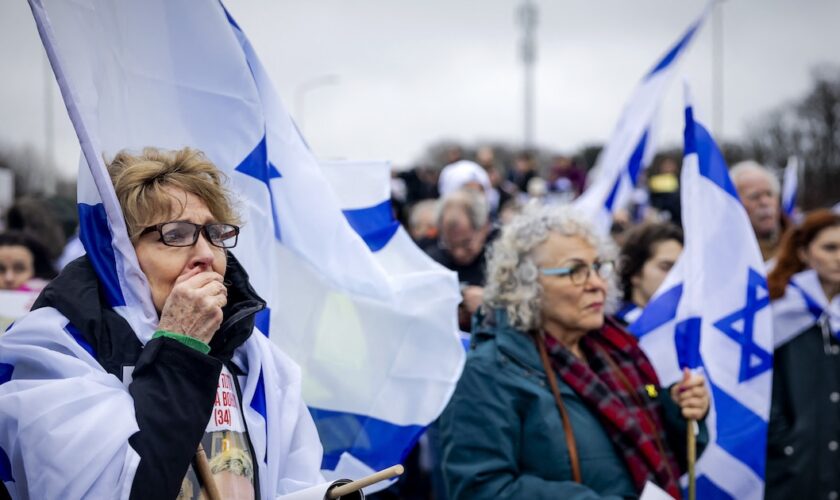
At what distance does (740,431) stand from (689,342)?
49 cm

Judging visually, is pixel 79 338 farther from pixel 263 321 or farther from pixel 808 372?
pixel 808 372

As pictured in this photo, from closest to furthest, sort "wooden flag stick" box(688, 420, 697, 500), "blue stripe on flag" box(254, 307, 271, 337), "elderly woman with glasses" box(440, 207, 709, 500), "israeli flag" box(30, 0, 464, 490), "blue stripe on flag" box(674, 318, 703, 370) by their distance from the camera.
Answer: "israeli flag" box(30, 0, 464, 490)
"blue stripe on flag" box(254, 307, 271, 337)
"elderly woman with glasses" box(440, 207, 709, 500)
"wooden flag stick" box(688, 420, 697, 500)
"blue stripe on flag" box(674, 318, 703, 370)

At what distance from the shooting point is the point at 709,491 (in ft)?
13.0

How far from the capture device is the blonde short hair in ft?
7.64

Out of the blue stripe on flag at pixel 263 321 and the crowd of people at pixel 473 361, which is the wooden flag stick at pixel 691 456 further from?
the blue stripe on flag at pixel 263 321

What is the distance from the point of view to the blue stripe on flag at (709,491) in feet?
13.0

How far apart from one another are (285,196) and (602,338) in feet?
4.88

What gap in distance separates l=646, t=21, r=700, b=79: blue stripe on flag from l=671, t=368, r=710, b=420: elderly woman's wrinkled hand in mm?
3093

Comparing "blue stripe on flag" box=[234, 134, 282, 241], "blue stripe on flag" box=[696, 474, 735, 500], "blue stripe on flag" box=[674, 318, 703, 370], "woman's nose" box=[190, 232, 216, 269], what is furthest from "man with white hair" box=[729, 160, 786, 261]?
"woman's nose" box=[190, 232, 216, 269]

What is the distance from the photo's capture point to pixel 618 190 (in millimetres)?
6852

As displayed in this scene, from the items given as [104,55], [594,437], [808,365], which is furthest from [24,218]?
[808,365]

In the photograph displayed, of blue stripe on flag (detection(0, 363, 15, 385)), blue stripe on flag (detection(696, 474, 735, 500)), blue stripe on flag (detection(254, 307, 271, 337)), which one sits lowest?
blue stripe on flag (detection(696, 474, 735, 500))

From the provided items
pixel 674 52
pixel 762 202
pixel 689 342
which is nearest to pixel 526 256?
pixel 689 342

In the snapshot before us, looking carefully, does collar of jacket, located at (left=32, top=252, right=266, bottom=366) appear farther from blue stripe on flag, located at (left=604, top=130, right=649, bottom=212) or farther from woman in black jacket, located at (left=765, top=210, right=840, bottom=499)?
blue stripe on flag, located at (left=604, top=130, right=649, bottom=212)
